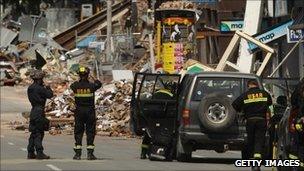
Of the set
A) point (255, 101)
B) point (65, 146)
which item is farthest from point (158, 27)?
point (255, 101)

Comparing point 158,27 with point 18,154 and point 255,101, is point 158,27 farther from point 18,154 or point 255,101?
point 255,101

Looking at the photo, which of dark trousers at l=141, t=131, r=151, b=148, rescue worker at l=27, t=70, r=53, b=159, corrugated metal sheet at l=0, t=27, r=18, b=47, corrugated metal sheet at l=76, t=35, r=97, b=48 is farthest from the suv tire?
corrugated metal sheet at l=0, t=27, r=18, b=47

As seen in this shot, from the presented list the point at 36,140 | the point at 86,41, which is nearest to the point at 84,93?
the point at 36,140

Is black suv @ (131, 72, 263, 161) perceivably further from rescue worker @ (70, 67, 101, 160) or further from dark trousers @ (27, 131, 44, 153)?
dark trousers @ (27, 131, 44, 153)

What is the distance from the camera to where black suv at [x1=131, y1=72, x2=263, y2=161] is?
662 inches

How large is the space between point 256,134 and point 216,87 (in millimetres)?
3192

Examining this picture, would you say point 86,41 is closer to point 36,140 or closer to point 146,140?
point 146,140

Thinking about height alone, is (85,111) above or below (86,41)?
below

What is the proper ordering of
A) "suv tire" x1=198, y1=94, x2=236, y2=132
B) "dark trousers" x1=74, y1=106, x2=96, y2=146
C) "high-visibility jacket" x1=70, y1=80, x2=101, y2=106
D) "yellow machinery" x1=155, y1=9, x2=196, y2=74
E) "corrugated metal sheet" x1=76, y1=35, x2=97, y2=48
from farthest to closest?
"corrugated metal sheet" x1=76, y1=35, x2=97, y2=48
"yellow machinery" x1=155, y1=9, x2=196, y2=74
"high-visibility jacket" x1=70, y1=80, x2=101, y2=106
"dark trousers" x1=74, y1=106, x2=96, y2=146
"suv tire" x1=198, y1=94, x2=236, y2=132

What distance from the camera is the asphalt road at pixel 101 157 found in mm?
16156

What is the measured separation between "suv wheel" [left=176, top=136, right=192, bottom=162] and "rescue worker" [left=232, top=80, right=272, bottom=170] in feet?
10.3

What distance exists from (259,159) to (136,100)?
17.5 feet

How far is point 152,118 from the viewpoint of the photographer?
60.7ft

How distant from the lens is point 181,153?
17.7 meters
